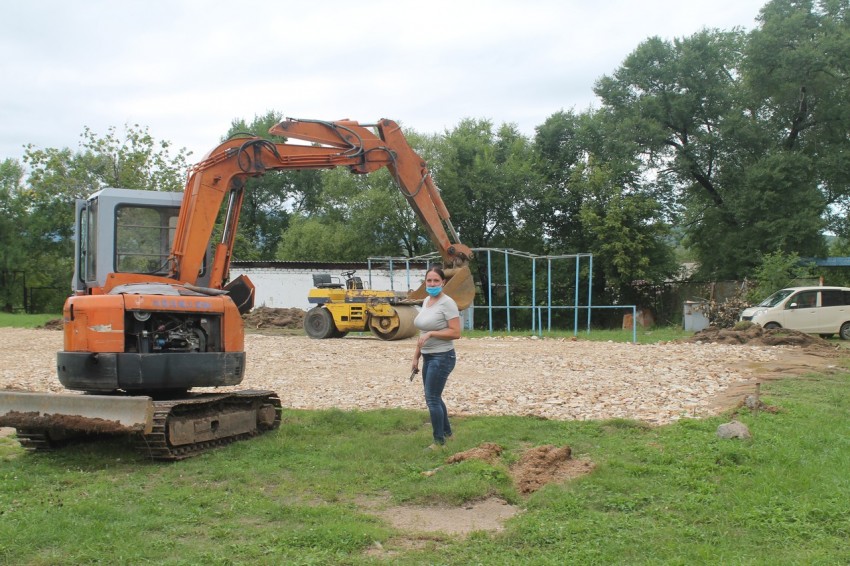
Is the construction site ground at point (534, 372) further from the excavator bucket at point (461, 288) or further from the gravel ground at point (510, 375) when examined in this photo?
the excavator bucket at point (461, 288)

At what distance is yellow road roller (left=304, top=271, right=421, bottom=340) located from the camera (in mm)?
22859

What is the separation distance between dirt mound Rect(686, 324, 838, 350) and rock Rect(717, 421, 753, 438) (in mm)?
13551

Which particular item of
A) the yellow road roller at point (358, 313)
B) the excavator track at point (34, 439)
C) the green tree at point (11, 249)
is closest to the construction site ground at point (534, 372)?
the yellow road roller at point (358, 313)

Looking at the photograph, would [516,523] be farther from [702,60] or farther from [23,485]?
[702,60]

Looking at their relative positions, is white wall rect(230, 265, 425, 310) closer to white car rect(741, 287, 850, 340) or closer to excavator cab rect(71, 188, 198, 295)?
white car rect(741, 287, 850, 340)

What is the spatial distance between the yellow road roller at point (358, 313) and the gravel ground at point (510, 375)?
99 centimetres

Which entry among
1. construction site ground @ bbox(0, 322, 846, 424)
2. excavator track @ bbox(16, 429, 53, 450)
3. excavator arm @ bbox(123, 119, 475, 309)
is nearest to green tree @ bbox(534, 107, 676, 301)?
construction site ground @ bbox(0, 322, 846, 424)

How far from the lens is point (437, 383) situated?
7758mm

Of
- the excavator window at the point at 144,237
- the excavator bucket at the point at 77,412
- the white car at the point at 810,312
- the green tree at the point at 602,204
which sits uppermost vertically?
the green tree at the point at 602,204

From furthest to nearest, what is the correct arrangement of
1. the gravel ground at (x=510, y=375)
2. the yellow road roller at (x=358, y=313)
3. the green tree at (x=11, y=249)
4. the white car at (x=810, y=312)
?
1. the green tree at (x=11, y=249)
2. the white car at (x=810, y=312)
3. the yellow road roller at (x=358, y=313)
4. the gravel ground at (x=510, y=375)

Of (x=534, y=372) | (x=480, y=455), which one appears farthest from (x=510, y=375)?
(x=480, y=455)

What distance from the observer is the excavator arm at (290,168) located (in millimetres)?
8977

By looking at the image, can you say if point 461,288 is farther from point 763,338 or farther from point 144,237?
point 763,338

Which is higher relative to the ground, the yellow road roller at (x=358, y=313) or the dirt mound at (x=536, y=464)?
the yellow road roller at (x=358, y=313)
